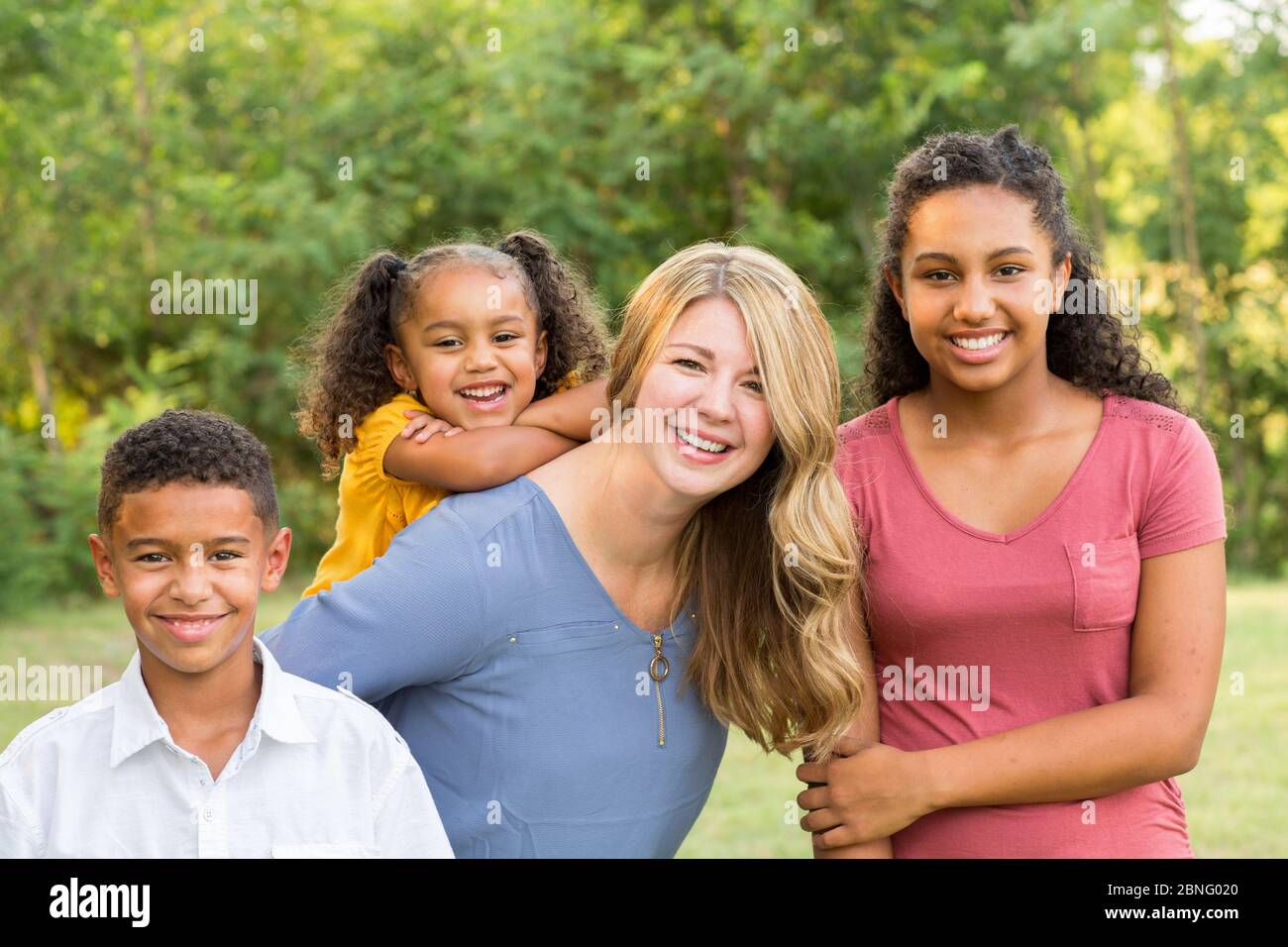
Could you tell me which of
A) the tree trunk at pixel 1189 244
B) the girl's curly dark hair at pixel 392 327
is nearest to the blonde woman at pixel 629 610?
the girl's curly dark hair at pixel 392 327

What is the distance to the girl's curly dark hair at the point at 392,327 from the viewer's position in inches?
124

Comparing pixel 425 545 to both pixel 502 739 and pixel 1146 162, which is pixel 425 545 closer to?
pixel 502 739

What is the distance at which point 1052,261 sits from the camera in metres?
2.70

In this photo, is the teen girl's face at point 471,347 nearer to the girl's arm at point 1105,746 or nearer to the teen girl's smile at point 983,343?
the teen girl's smile at point 983,343

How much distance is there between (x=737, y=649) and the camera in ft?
8.71

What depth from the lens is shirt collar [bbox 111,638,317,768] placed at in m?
2.14

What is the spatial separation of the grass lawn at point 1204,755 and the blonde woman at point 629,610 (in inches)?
46.4

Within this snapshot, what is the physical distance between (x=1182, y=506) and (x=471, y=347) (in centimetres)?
149

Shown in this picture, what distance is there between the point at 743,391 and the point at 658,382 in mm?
151

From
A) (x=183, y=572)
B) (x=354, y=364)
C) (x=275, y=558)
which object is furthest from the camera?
(x=354, y=364)

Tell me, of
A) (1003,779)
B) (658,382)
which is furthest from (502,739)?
(1003,779)

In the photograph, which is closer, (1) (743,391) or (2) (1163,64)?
(1) (743,391)
